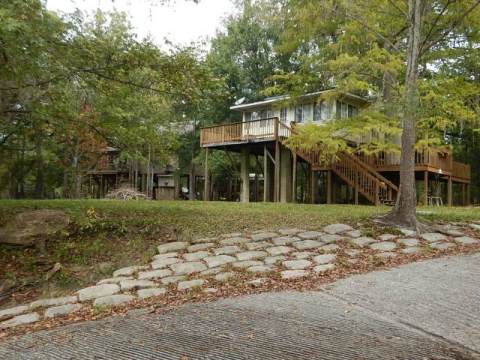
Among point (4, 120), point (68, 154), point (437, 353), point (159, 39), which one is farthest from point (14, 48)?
point (68, 154)

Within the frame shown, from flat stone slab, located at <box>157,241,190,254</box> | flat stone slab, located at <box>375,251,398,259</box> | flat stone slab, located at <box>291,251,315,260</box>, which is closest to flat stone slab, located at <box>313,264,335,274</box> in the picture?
flat stone slab, located at <box>291,251,315,260</box>

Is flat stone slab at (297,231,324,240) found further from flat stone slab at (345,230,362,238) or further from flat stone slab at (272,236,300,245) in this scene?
flat stone slab at (345,230,362,238)

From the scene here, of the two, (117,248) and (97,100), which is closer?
(117,248)

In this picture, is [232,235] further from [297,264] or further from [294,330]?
[294,330]

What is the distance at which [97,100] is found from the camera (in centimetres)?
892

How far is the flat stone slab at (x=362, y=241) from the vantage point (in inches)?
254

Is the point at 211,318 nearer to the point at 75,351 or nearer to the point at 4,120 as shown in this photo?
the point at 75,351

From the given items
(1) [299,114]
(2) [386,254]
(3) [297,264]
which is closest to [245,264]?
(3) [297,264]

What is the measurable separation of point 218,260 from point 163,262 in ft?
2.49

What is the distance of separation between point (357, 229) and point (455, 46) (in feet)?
15.8

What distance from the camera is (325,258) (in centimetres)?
561

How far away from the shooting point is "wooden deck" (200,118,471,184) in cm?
1653

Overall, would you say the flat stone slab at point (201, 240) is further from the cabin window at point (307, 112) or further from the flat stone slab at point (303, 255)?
the cabin window at point (307, 112)

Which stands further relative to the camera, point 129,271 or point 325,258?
point 325,258
